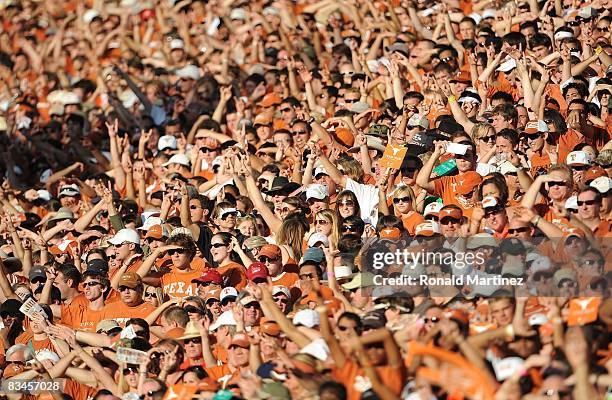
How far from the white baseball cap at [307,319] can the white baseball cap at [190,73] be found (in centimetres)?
885

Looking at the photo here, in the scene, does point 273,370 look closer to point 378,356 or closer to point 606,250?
point 378,356

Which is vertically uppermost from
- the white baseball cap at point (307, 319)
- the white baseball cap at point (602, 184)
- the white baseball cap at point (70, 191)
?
the white baseball cap at point (602, 184)

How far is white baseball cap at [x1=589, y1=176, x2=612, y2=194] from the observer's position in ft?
38.9

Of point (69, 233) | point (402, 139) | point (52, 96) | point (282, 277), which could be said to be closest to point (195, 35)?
point (52, 96)

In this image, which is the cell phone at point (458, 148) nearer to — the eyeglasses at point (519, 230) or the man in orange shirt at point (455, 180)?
the man in orange shirt at point (455, 180)

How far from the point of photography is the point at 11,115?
2052 centimetres

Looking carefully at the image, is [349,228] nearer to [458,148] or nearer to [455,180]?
[455,180]

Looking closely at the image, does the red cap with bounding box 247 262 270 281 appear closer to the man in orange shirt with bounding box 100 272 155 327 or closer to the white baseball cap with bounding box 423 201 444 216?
the man in orange shirt with bounding box 100 272 155 327

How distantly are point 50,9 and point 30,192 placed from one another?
7734mm

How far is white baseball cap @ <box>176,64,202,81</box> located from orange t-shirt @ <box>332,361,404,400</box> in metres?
9.96

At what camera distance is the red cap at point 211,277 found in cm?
1288

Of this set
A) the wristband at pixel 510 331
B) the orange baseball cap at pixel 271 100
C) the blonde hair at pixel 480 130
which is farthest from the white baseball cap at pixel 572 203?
the orange baseball cap at pixel 271 100

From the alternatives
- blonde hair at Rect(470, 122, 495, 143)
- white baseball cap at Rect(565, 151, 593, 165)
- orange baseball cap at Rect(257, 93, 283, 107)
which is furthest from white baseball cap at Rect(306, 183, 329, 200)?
orange baseball cap at Rect(257, 93, 283, 107)

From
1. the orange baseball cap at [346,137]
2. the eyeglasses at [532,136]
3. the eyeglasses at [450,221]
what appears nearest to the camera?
the eyeglasses at [450,221]
